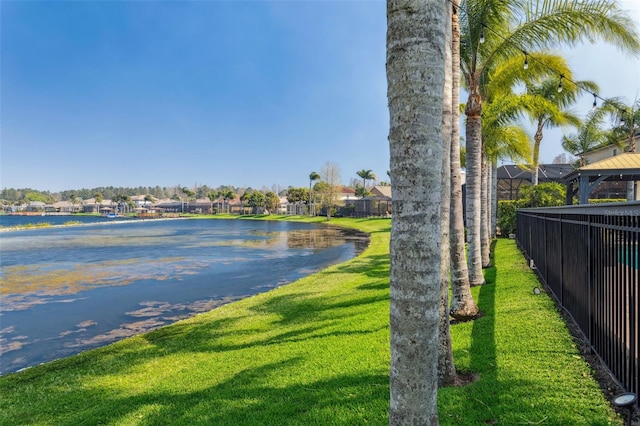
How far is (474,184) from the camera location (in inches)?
388

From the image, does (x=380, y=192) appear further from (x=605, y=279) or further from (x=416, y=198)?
(x=416, y=198)

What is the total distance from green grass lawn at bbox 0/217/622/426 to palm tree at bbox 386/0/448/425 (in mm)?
1697

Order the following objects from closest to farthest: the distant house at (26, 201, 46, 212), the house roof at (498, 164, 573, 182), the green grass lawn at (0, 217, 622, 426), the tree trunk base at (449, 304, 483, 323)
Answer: the green grass lawn at (0, 217, 622, 426) → the tree trunk base at (449, 304, 483, 323) → the house roof at (498, 164, 573, 182) → the distant house at (26, 201, 46, 212)

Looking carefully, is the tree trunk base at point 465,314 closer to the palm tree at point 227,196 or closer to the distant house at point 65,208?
the palm tree at point 227,196

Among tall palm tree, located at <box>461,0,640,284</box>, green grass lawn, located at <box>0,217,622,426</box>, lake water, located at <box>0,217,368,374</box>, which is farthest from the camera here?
lake water, located at <box>0,217,368,374</box>

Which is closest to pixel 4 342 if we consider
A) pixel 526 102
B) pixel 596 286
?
pixel 596 286

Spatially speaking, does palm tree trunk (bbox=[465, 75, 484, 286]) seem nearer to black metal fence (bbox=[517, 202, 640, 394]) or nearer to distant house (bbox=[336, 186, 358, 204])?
black metal fence (bbox=[517, 202, 640, 394])

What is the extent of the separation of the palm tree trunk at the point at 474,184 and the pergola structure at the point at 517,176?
29300 millimetres

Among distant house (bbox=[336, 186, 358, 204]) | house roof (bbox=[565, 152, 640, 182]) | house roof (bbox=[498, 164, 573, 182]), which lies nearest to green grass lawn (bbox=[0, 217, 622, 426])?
house roof (bbox=[565, 152, 640, 182])

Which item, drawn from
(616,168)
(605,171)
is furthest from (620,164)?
(605,171)

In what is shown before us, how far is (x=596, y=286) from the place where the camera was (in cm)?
438

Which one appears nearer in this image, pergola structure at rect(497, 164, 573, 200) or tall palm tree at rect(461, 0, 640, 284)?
tall palm tree at rect(461, 0, 640, 284)

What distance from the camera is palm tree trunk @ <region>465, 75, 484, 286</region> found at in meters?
9.45

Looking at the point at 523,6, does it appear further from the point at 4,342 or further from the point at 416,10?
the point at 4,342
